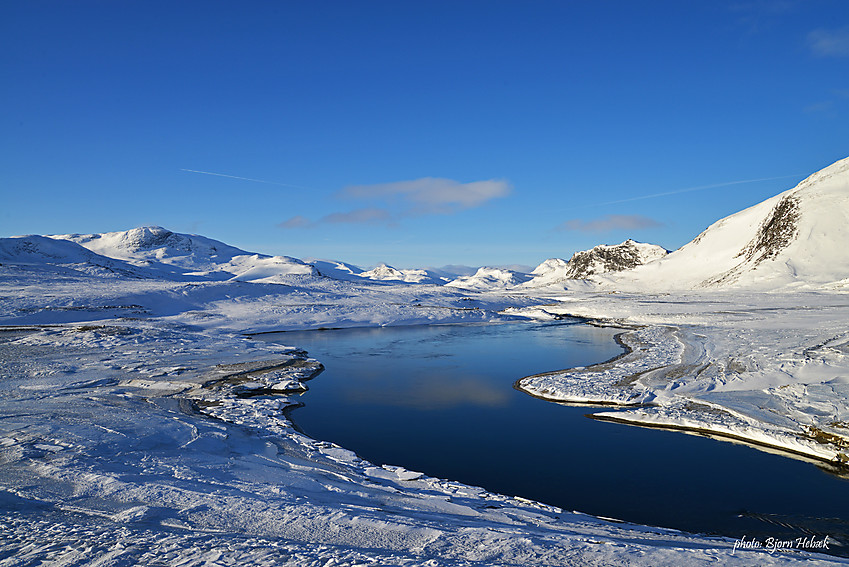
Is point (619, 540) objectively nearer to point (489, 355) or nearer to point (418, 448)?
point (418, 448)

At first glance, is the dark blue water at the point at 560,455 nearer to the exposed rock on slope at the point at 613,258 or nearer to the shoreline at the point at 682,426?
the shoreline at the point at 682,426

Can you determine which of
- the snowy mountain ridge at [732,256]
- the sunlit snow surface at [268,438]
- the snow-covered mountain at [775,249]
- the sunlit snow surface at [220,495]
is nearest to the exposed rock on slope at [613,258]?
the snowy mountain ridge at [732,256]

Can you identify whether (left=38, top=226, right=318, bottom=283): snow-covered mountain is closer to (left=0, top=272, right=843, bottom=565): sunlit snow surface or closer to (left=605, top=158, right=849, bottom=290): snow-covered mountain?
(left=605, top=158, right=849, bottom=290): snow-covered mountain

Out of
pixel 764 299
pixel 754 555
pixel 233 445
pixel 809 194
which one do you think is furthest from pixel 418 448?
pixel 809 194

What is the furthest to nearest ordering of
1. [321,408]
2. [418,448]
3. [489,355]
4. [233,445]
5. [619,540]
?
[489,355], [321,408], [418,448], [233,445], [619,540]

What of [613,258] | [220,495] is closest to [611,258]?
[613,258]

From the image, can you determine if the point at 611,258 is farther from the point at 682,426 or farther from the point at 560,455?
the point at 560,455
